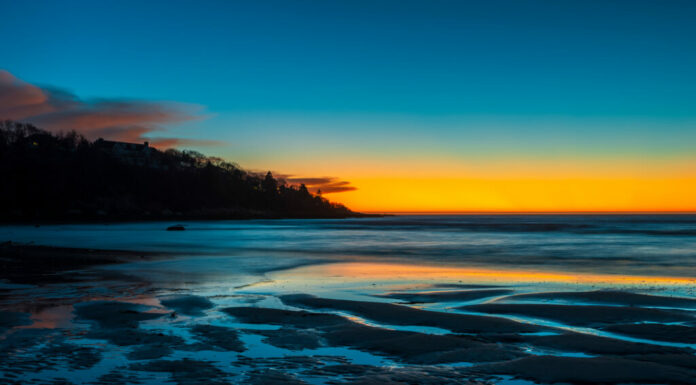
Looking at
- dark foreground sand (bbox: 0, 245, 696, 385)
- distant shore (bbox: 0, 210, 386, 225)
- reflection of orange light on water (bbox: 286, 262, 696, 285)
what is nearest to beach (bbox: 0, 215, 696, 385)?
dark foreground sand (bbox: 0, 245, 696, 385)

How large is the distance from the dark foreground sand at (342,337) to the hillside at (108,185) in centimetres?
10198

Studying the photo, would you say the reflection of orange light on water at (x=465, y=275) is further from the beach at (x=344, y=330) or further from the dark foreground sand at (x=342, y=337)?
the dark foreground sand at (x=342, y=337)

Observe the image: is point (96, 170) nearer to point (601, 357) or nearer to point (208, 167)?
point (208, 167)

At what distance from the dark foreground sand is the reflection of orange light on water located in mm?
3244

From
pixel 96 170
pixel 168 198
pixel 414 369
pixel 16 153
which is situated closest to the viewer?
pixel 414 369

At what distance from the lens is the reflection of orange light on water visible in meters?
14.0

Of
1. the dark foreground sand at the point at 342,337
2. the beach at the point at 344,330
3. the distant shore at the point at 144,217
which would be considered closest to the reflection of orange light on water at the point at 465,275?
the beach at the point at 344,330

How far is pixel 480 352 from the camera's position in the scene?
5879 mm

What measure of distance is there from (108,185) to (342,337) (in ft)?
470

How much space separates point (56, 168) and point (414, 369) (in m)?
137

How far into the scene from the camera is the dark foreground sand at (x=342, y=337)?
16.6 feet

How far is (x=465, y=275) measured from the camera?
15.3 meters

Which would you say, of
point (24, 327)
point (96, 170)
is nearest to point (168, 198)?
point (96, 170)

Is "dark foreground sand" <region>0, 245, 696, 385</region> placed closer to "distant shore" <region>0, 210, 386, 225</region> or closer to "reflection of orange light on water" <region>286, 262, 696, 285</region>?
"reflection of orange light on water" <region>286, 262, 696, 285</region>
